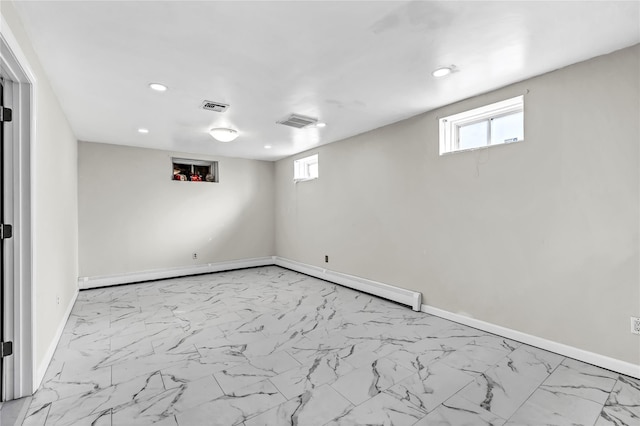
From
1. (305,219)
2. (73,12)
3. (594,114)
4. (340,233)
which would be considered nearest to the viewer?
(73,12)

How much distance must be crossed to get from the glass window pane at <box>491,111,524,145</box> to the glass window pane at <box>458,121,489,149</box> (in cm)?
9

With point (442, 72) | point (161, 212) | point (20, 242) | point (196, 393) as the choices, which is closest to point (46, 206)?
point (20, 242)

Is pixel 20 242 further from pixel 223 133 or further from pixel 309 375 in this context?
pixel 223 133

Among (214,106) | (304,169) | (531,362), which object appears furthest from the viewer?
(304,169)

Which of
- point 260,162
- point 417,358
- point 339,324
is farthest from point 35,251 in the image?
point 260,162

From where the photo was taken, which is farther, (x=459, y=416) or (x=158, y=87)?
(x=158, y=87)

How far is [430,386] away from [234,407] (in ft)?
4.24

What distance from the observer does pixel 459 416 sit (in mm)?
1771

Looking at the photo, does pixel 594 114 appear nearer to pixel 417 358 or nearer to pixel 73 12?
pixel 417 358

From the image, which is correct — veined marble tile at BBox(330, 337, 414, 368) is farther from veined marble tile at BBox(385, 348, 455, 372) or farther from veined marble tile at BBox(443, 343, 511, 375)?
veined marble tile at BBox(443, 343, 511, 375)

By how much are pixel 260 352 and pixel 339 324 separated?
37.7 inches

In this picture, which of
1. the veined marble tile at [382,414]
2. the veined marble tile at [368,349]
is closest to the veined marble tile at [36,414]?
the veined marble tile at [382,414]

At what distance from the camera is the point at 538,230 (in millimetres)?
2662

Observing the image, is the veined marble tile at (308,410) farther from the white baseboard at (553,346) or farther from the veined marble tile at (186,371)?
the white baseboard at (553,346)
